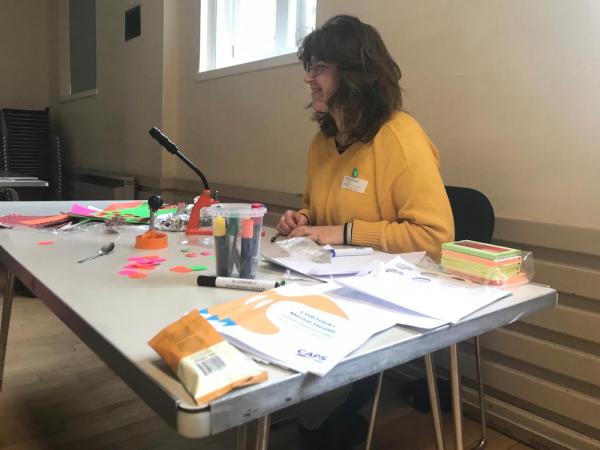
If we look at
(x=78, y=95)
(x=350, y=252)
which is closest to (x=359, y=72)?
(x=350, y=252)

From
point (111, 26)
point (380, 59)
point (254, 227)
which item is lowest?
point (254, 227)

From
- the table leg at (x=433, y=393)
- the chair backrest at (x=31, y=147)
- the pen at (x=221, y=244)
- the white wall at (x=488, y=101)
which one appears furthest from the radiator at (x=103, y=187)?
the table leg at (x=433, y=393)

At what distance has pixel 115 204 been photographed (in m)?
1.85

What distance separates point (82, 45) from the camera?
4.60 m

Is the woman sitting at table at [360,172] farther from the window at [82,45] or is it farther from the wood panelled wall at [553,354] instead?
the window at [82,45]

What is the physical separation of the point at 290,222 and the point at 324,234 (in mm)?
160

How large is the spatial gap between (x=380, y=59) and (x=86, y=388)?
5.03ft

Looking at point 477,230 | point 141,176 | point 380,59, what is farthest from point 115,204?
point 141,176

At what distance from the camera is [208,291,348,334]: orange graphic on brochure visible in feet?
2.03

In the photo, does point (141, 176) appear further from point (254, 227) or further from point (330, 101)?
point (254, 227)

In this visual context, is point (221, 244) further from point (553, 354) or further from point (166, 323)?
point (553, 354)

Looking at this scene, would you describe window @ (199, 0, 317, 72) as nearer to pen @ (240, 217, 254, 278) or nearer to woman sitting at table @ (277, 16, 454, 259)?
woman sitting at table @ (277, 16, 454, 259)

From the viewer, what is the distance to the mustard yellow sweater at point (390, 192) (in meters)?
1.24

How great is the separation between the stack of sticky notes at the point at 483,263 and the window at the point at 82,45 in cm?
426
